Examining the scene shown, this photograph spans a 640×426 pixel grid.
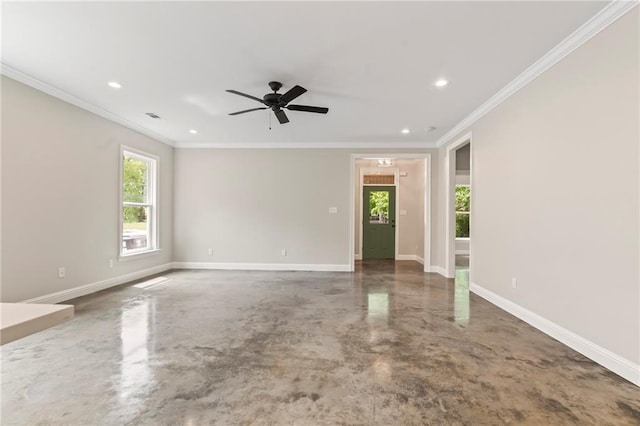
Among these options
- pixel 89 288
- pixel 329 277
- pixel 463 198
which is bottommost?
pixel 329 277

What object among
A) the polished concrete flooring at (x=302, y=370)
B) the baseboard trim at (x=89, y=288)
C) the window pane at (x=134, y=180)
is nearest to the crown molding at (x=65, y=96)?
the window pane at (x=134, y=180)

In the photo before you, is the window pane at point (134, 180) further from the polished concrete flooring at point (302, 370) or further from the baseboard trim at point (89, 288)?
the polished concrete flooring at point (302, 370)

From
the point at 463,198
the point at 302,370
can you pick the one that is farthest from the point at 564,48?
the point at 463,198

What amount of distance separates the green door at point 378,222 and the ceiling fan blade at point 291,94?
5.26m

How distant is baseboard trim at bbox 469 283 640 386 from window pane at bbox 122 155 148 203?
240 inches

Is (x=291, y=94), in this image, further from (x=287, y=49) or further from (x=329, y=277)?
(x=329, y=277)

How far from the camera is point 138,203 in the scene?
5.46 metres

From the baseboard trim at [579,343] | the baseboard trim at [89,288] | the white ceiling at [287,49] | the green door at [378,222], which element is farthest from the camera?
the green door at [378,222]

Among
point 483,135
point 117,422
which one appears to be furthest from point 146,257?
point 483,135

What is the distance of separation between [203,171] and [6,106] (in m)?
3.35

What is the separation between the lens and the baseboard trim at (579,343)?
81.9 inches

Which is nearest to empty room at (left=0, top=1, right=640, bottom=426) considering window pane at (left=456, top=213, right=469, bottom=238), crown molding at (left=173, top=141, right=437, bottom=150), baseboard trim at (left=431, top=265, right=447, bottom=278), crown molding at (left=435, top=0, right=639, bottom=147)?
crown molding at (left=435, top=0, right=639, bottom=147)

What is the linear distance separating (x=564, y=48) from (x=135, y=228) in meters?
6.55

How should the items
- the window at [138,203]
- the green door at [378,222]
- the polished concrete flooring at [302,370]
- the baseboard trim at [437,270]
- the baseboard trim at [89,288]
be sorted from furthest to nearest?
the green door at [378,222] < the baseboard trim at [437,270] < the window at [138,203] < the baseboard trim at [89,288] < the polished concrete flooring at [302,370]
